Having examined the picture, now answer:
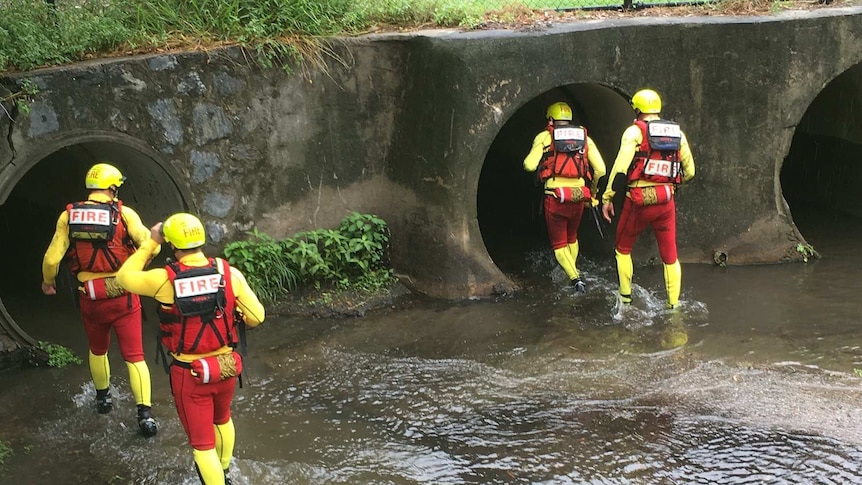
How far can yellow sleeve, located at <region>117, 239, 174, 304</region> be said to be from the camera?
437 cm

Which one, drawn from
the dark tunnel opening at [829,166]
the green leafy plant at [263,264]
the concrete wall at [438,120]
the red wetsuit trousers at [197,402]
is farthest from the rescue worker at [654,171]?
the red wetsuit trousers at [197,402]

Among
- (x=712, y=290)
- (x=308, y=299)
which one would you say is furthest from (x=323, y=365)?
(x=712, y=290)

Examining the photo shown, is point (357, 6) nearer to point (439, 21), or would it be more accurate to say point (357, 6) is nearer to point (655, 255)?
point (439, 21)

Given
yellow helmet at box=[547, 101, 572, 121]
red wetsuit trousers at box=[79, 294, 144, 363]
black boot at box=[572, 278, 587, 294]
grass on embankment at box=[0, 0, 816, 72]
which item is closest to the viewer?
red wetsuit trousers at box=[79, 294, 144, 363]

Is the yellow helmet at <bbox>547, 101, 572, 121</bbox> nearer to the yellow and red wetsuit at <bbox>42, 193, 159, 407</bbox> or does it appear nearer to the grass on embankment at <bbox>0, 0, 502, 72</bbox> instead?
the grass on embankment at <bbox>0, 0, 502, 72</bbox>

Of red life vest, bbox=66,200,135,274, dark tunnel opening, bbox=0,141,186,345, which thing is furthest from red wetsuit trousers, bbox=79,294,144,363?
dark tunnel opening, bbox=0,141,186,345

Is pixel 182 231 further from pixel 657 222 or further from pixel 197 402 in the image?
pixel 657 222

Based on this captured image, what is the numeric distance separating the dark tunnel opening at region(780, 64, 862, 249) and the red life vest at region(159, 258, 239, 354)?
758 centimetres

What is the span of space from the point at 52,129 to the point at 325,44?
282 centimetres

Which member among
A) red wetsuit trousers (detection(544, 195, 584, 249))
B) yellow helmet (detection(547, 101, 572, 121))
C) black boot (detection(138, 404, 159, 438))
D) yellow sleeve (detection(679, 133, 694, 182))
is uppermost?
yellow helmet (detection(547, 101, 572, 121))

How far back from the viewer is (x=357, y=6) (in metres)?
8.66

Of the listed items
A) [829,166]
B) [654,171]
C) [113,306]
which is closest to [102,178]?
[113,306]

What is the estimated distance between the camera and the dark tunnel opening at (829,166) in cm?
983

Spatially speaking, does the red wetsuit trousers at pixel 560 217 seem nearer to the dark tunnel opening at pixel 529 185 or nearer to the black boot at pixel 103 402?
the dark tunnel opening at pixel 529 185
